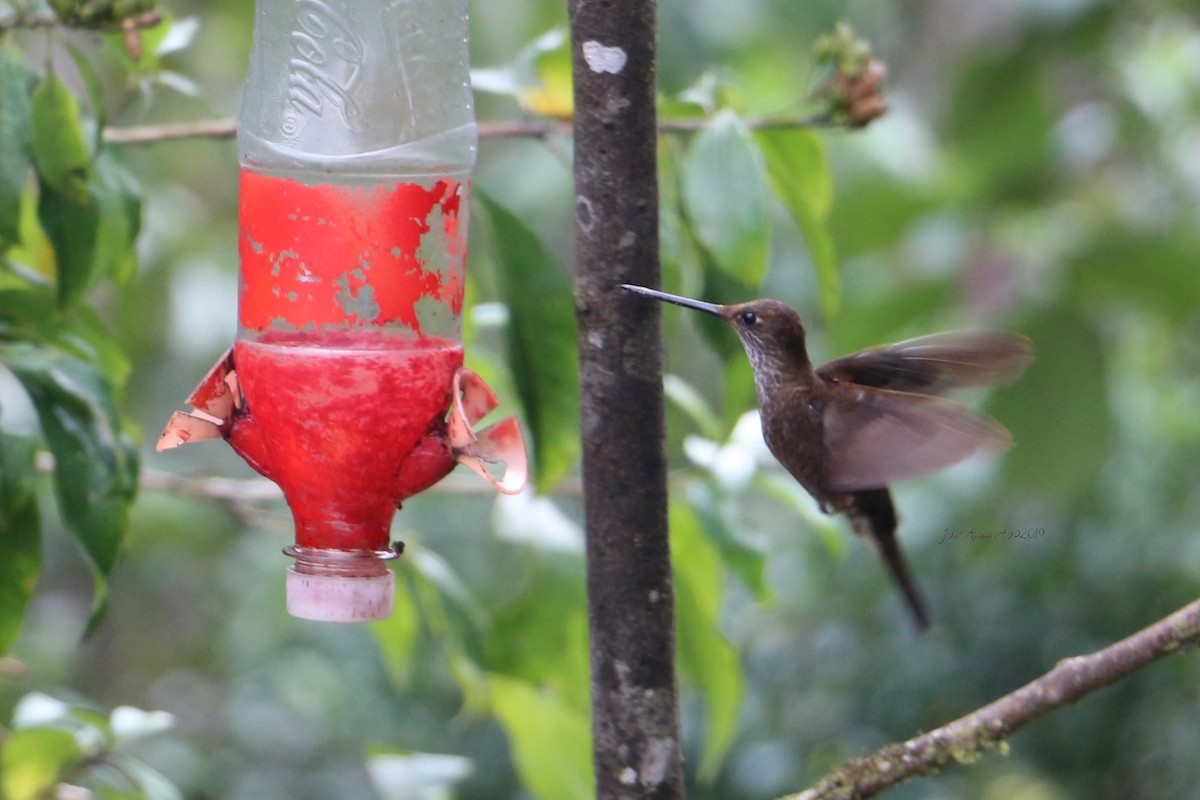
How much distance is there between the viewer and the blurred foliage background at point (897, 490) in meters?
4.20

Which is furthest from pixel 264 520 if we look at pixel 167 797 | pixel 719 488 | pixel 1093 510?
pixel 1093 510

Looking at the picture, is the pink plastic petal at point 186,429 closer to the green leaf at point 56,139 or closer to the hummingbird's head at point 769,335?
the green leaf at point 56,139

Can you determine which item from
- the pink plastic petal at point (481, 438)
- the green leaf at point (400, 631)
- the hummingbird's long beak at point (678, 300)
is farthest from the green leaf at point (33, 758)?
the hummingbird's long beak at point (678, 300)

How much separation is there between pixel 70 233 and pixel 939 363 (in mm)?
1465

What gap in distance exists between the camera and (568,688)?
2.70 metres

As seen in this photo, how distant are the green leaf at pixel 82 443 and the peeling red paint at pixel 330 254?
0.27m

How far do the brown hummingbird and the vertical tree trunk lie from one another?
300 millimetres

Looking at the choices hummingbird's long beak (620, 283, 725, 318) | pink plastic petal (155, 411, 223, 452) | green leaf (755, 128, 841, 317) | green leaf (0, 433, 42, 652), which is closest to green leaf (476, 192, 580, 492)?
hummingbird's long beak (620, 283, 725, 318)

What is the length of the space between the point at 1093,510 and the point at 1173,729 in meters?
0.92

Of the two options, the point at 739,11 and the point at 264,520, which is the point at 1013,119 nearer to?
the point at 739,11

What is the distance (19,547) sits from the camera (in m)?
2.01

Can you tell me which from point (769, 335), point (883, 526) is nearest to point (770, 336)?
point (769, 335)

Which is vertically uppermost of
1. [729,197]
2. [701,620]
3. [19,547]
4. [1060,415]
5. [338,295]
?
[729,197]

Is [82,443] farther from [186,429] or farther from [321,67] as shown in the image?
[321,67]
